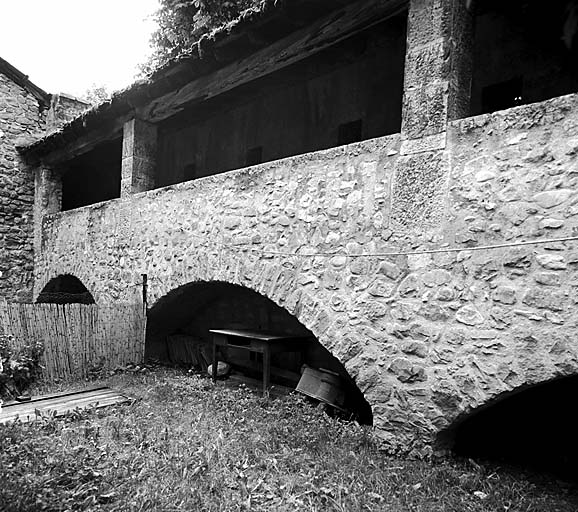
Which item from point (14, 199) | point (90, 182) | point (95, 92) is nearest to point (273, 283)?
point (14, 199)

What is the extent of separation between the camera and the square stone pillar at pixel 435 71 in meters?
4.15

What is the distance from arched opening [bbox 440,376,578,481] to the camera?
4.14 meters

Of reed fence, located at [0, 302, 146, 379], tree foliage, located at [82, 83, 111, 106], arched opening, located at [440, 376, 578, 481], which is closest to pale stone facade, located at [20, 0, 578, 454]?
arched opening, located at [440, 376, 578, 481]

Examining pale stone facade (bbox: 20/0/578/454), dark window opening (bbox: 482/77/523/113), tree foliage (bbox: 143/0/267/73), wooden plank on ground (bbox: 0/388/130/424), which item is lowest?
wooden plank on ground (bbox: 0/388/130/424)

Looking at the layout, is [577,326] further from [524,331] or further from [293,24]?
[293,24]

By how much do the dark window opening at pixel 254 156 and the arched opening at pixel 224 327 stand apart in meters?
2.58

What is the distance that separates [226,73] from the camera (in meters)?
6.52

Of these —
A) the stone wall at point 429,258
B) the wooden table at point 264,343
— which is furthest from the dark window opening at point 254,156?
the wooden table at point 264,343

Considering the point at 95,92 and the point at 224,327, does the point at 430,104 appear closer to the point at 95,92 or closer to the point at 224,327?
the point at 224,327

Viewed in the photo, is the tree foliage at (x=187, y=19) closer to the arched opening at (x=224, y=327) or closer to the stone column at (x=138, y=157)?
the stone column at (x=138, y=157)

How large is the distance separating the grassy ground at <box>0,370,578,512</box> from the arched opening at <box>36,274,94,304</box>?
18.1 ft

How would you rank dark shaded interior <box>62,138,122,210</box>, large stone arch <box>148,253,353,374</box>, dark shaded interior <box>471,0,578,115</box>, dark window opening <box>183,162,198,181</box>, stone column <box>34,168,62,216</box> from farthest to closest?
dark shaded interior <box>62,138,122,210</box>
stone column <box>34,168,62,216</box>
dark window opening <box>183,162,198,181</box>
dark shaded interior <box>471,0,578,115</box>
large stone arch <box>148,253,353,374</box>

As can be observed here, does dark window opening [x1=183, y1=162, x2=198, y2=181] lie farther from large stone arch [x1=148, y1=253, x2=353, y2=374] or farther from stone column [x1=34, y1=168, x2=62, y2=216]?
large stone arch [x1=148, y1=253, x2=353, y2=374]

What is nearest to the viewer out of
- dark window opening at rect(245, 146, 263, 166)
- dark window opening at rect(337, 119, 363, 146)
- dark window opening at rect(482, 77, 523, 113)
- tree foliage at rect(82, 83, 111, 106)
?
dark window opening at rect(482, 77, 523, 113)
